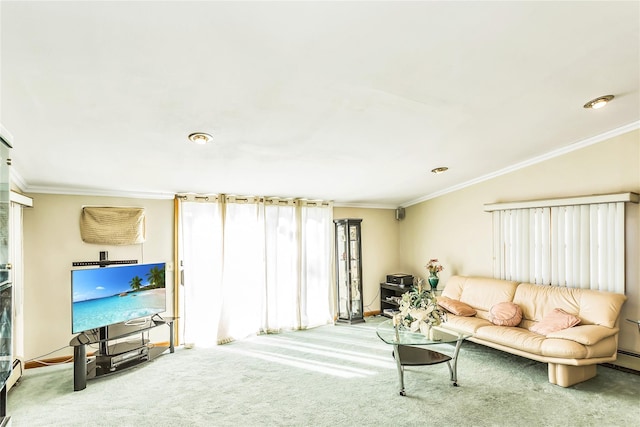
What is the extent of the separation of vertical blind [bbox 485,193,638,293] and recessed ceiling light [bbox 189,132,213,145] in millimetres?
3978

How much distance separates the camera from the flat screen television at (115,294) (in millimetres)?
3426

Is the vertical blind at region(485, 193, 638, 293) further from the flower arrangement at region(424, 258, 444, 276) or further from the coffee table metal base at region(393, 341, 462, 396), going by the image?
the coffee table metal base at region(393, 341, 462, 396)

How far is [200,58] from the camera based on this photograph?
68.2 inches

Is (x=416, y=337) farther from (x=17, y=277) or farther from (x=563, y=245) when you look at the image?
(x=17, y=277)

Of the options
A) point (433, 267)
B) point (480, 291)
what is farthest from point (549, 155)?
point (433, 267)

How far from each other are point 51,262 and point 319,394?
11.2ft

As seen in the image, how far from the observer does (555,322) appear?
11.6ft


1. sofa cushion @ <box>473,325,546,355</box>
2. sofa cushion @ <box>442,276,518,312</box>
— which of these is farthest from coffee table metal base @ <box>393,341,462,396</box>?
sofa cushion @ <box>442,276,518,312</box>

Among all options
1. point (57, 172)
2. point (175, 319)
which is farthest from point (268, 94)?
point (175, 319)

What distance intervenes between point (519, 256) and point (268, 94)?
161 inches

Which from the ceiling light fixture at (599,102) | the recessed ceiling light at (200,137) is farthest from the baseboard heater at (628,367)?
the recessed ceiling light at (200,137)

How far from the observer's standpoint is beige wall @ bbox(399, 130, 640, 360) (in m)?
3.55

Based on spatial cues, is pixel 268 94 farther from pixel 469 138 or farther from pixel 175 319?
pixel 175 319

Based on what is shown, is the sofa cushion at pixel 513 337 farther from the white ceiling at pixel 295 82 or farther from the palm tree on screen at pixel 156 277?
the palm tree on screen at pixel 156 277
